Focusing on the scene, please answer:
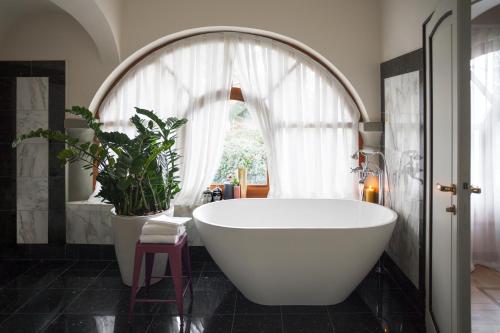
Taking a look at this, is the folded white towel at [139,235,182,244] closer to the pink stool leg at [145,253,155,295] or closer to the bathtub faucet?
the pink stool leg at [145,253,155,295]

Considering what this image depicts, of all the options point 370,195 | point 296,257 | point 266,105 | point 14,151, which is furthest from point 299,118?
point 14,151

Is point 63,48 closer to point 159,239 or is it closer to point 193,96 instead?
point 193,96

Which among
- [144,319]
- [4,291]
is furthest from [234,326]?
[4,291]

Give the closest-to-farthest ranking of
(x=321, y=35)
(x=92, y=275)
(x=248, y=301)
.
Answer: (x=248, y=301)
(x=92, y=275)
(x=321, y=35)

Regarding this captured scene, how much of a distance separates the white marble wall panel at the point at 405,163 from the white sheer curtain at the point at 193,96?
1539mm

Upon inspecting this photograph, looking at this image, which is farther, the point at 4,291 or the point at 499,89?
the point at 499,89

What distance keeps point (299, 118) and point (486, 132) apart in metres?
1.66

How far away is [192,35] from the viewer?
12.0 ft

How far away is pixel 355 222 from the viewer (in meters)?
3.23

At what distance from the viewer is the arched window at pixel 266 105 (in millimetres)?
3578

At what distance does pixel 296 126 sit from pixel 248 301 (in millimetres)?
1720

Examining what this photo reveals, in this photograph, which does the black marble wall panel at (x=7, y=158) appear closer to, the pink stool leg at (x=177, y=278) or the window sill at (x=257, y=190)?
the window sill at (x=257, y=190)

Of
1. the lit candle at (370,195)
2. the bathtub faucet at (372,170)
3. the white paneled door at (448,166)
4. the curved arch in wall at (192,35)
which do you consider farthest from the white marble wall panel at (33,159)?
the white paneled door at (448,166)

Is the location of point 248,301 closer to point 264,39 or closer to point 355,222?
point 355,222
